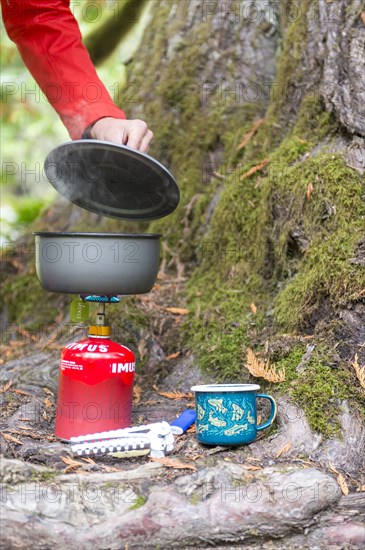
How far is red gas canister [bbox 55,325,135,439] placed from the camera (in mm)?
2627

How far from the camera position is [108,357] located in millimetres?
2652

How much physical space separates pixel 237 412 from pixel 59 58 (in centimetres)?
185

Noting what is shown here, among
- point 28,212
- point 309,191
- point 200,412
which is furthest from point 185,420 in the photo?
point 28,212

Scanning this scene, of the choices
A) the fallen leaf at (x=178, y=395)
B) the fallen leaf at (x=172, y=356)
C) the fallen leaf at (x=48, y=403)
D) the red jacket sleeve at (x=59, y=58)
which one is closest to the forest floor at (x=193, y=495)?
the fallen leaf at (x=48, y=403)

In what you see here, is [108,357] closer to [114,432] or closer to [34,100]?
[114,432]

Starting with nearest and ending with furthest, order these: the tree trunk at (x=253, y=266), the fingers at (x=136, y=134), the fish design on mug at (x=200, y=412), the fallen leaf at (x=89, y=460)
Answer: the tree trunk at (x=253, y=266) < the fallen leaf at (x=89, y=460) < the fish design on mug at (x=200, y=412) < the fingers at (x=136, y=134)

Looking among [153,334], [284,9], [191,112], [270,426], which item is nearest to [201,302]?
[153,334]

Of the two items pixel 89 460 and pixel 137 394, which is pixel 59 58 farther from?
pixel 89 460

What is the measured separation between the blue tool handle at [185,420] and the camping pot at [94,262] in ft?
1.76

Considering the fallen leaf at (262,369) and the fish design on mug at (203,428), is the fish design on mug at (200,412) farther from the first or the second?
the fallen leaf at (262,369)

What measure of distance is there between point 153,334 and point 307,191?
1024mm

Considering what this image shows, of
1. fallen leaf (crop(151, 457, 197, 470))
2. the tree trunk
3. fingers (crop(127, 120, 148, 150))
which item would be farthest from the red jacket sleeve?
fallen leaf (crop(151, 457, 197, 470))

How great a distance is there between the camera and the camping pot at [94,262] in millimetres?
2557

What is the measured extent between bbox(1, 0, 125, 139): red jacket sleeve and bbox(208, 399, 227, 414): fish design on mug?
4.55ft
